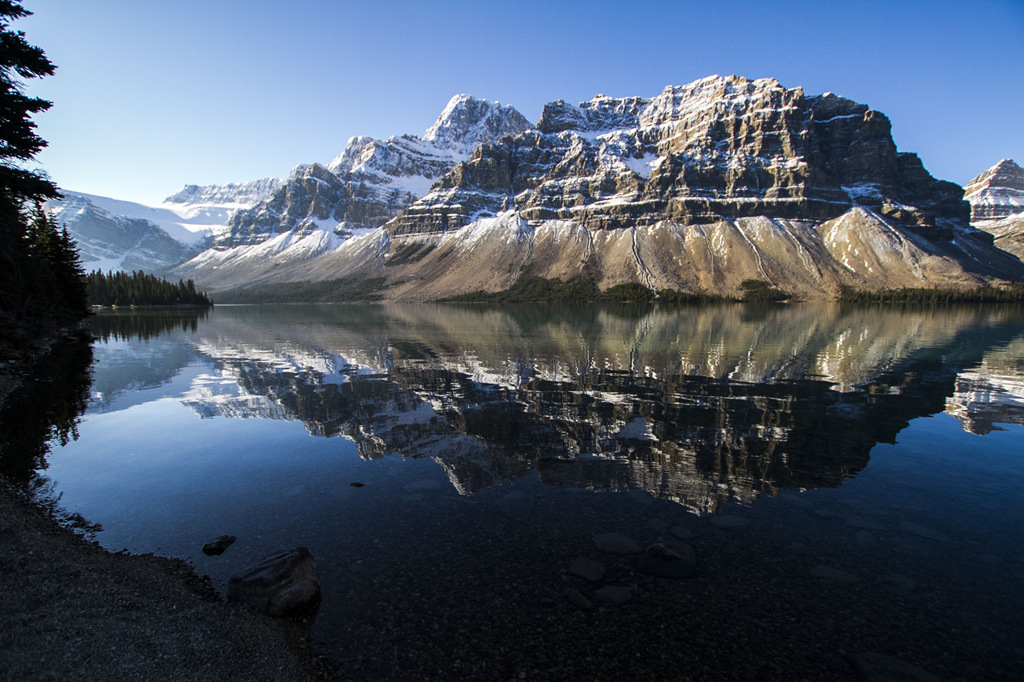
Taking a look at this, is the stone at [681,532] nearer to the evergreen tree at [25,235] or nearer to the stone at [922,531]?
the stone at [922,531]

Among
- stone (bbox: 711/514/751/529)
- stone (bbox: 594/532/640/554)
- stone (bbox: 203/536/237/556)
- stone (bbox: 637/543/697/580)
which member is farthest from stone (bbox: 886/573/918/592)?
stone (bbox: 203/536/237/556)

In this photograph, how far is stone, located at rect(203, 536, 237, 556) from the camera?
15.2 meters

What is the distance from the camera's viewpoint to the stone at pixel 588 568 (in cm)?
1432

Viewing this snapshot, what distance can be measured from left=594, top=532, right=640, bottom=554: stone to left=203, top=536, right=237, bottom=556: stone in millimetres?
12655

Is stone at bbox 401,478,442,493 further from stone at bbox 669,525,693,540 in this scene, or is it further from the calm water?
stone at bbox 669,525,693,540

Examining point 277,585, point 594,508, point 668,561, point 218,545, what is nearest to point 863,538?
point 668,561

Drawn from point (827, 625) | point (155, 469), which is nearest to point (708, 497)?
point (827, 625)

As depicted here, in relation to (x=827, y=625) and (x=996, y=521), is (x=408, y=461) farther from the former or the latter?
(x=996, y=521)

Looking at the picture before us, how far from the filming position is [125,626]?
1059 cm

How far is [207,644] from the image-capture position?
10.5 m

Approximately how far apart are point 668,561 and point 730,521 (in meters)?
4.24

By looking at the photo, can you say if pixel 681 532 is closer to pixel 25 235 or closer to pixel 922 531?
pixel 922 531

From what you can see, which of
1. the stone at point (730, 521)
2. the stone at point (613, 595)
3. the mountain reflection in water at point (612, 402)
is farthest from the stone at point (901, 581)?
the stone at point (613, 595)

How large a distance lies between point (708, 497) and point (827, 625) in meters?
7.57
